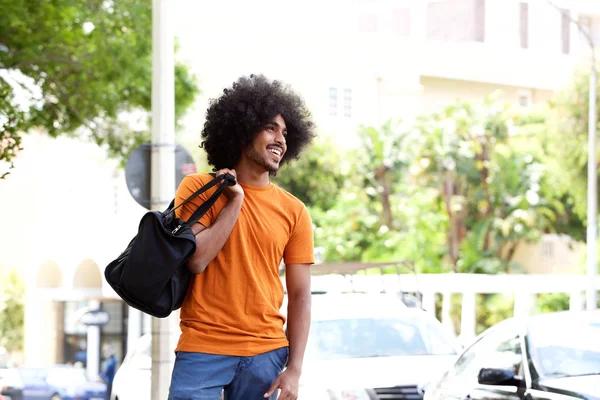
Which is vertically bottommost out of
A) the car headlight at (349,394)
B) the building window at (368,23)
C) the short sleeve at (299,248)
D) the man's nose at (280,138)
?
the car headlight at (349,394)

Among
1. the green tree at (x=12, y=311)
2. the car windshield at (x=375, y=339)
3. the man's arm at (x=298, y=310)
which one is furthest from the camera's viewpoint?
the green tree at (x=12, y=311)

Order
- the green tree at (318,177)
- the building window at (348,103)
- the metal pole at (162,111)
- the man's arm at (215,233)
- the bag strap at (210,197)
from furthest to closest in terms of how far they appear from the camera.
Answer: the building window at (348,103) < the green tree at (318,177) < the metal pole at (162,111) < the bag strap at (210,197) < the man's arm at (215,233)

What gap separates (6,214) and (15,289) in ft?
14.3

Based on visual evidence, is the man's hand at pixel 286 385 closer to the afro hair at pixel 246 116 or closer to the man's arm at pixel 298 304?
the man's arm at pixel 298 304

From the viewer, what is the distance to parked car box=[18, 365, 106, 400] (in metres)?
25.0

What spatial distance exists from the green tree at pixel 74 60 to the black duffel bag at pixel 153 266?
8.32 m

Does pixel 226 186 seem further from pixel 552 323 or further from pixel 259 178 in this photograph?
pixel 552 323

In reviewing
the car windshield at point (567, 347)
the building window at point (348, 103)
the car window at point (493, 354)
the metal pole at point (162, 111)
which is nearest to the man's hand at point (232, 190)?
the car windshield at point (567, 347)

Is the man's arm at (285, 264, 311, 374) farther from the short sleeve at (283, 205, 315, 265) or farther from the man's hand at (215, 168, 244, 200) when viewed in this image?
the man's hand at (215, 168, 244, 200)

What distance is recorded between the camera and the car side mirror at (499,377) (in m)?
7.49

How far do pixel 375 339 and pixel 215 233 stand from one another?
6.59 metres

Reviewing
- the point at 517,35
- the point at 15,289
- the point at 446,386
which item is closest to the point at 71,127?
the point at 446,386

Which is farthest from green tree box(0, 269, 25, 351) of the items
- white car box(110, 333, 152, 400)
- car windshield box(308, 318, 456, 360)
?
car windshield box(308, 318, 456, 360)

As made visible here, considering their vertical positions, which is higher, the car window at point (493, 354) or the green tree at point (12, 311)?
the car window at point (493, 354)
